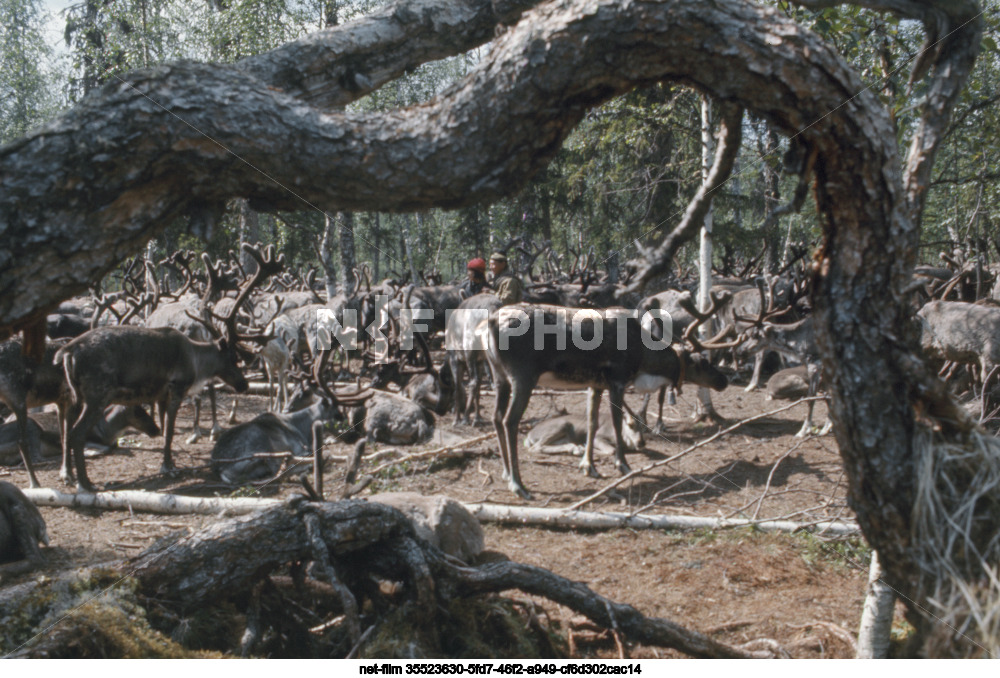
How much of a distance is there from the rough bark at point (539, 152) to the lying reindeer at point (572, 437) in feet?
20.5

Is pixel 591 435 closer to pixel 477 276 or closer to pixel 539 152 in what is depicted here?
pixel 477 276

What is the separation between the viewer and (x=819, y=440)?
26.9 ft

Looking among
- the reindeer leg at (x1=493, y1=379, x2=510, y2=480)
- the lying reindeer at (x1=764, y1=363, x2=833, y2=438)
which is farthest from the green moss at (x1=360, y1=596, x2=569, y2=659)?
the lying reindeer at (x1=764, y1=363, x2=833, y2=438)

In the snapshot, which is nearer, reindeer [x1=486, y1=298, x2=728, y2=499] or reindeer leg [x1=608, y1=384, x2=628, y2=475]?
reindeer [x1=486, y1=298, x2=728, y2=499]

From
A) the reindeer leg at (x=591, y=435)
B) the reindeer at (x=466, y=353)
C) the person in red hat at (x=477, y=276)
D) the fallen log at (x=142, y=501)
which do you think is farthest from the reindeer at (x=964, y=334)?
the fallen log at (x=142, y=501)

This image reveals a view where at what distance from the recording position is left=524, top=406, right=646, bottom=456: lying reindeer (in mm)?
8750

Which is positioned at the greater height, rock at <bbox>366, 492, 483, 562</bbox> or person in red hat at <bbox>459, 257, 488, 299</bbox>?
person in red hat at <bbox>459, 257, 488, 299</bbox>

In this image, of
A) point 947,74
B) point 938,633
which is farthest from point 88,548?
point 947,74

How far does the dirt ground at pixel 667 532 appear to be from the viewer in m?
4.23

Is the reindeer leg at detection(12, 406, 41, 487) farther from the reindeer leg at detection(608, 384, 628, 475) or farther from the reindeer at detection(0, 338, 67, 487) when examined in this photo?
the reindeer leg at detection(608, 384, 628, 475)

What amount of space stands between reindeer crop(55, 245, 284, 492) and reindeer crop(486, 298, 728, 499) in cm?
303

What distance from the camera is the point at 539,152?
2373 mm

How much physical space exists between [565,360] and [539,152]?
18.4ft
